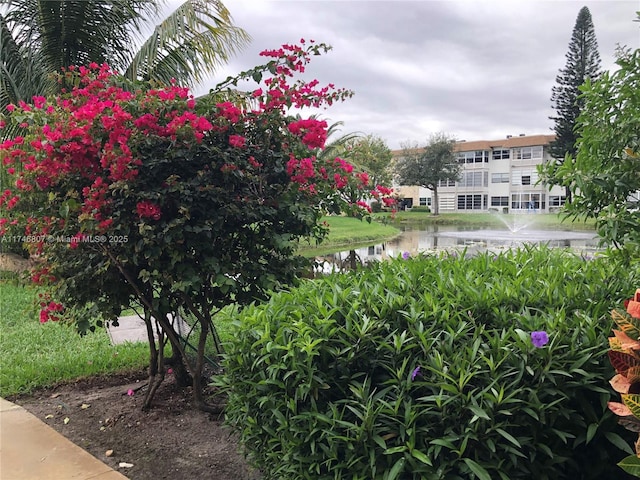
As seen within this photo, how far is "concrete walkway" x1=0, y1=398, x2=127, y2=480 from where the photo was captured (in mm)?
2852

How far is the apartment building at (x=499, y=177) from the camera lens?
49.5 metres

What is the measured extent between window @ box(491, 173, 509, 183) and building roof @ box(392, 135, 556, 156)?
280 cm

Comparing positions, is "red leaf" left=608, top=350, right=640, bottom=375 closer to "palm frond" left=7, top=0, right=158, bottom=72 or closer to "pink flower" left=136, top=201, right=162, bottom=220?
"pink flower" left=136, top=201, right=162, bottom=220

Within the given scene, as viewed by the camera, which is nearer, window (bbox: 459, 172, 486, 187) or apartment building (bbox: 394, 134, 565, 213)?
apartment building (bbox: 394, 134, 565, 213)

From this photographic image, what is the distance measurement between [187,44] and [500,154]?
48.5 meters

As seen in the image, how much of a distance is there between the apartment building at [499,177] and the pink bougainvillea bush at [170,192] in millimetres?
46978

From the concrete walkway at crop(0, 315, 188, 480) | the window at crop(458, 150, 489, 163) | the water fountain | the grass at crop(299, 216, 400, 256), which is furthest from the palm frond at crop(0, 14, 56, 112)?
the window at crop(458, 150, 489, 163)

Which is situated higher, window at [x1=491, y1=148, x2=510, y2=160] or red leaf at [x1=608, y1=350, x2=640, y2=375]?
window at [x1=491, y1=148, x2=510, y2=160]

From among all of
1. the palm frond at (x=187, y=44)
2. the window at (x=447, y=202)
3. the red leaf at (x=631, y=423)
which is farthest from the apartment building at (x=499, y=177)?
the red leaf at (x=631, y=423)

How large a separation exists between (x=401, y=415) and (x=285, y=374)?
475 millimetres

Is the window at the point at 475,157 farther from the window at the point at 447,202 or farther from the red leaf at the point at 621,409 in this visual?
the red leaf at the point at 621,409

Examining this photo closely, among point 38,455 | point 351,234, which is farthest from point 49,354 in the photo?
point 351,234

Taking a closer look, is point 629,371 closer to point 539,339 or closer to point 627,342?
point 627,342

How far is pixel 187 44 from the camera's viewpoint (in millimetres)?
9266
